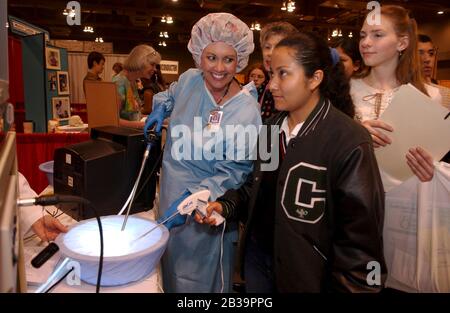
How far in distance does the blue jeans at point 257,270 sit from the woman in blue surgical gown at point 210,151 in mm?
100

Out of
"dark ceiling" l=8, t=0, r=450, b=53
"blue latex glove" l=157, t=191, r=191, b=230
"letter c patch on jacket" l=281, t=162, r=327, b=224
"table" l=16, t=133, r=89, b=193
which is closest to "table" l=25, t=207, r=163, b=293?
"blue latex glove" l=157, t=191, r=191, b=230

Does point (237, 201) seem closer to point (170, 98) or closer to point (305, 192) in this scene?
point (305, 192)

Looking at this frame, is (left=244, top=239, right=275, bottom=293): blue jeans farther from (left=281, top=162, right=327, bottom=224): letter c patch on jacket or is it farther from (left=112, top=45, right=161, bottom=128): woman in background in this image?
(left=112, top=45, right=161, bottom=128): woman in background

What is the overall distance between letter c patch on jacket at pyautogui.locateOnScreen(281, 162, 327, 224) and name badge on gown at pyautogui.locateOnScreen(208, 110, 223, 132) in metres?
0.41

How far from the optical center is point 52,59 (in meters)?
4.09

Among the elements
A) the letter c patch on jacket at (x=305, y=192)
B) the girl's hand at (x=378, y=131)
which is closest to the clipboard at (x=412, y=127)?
the girl's hand at (x=378, y=131)

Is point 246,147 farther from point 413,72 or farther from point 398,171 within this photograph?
point 413,72

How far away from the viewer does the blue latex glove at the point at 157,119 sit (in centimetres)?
158

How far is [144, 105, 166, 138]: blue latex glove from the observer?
1580mm

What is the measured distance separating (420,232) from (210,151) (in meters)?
0.83

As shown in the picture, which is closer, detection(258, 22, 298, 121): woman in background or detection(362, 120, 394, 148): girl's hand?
detection(362, 120, 394, 148): girl's hand

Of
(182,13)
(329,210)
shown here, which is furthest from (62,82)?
(182,13)

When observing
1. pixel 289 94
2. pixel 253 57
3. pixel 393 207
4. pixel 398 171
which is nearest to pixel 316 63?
pixel 289 94
